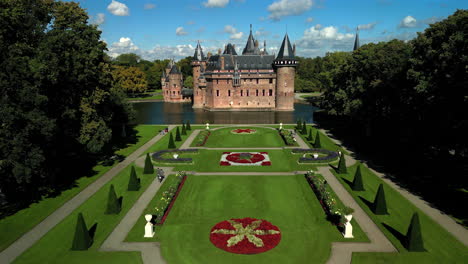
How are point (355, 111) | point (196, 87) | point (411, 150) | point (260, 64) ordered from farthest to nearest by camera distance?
point (196, 87), point (260, 64), point (355, 111), point (411, 150)

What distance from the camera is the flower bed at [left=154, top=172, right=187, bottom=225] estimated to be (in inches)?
854

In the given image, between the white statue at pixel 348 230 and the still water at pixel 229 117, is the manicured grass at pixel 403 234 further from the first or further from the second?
the still water at pixel 229 117

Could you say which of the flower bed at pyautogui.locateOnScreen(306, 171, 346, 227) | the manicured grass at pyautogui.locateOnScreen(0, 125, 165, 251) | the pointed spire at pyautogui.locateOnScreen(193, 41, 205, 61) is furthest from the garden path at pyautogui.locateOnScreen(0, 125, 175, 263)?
the pointed spire at pyautogui.locateOnScreen(193, 41, 205, 61)

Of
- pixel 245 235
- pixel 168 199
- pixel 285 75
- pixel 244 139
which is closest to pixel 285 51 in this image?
pixel 285 75

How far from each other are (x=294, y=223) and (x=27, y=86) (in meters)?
21.4

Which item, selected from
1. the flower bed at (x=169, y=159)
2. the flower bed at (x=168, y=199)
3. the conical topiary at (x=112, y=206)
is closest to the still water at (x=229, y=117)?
the flower bed at (x=169, y=159)

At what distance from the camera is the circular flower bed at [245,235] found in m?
18.5

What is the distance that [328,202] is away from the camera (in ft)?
76.1

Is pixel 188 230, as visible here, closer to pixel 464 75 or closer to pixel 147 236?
pixel 147 236

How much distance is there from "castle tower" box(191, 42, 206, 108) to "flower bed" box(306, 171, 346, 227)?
228ft

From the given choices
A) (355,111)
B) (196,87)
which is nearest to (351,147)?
(355,111)

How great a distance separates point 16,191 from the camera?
2644cm

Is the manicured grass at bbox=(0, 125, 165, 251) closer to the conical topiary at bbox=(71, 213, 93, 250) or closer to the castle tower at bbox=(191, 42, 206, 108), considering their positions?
the conical topiary at bbox=(71, 213, 93, 250)

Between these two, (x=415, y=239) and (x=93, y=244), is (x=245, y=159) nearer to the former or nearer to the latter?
(x=93, y=244)
